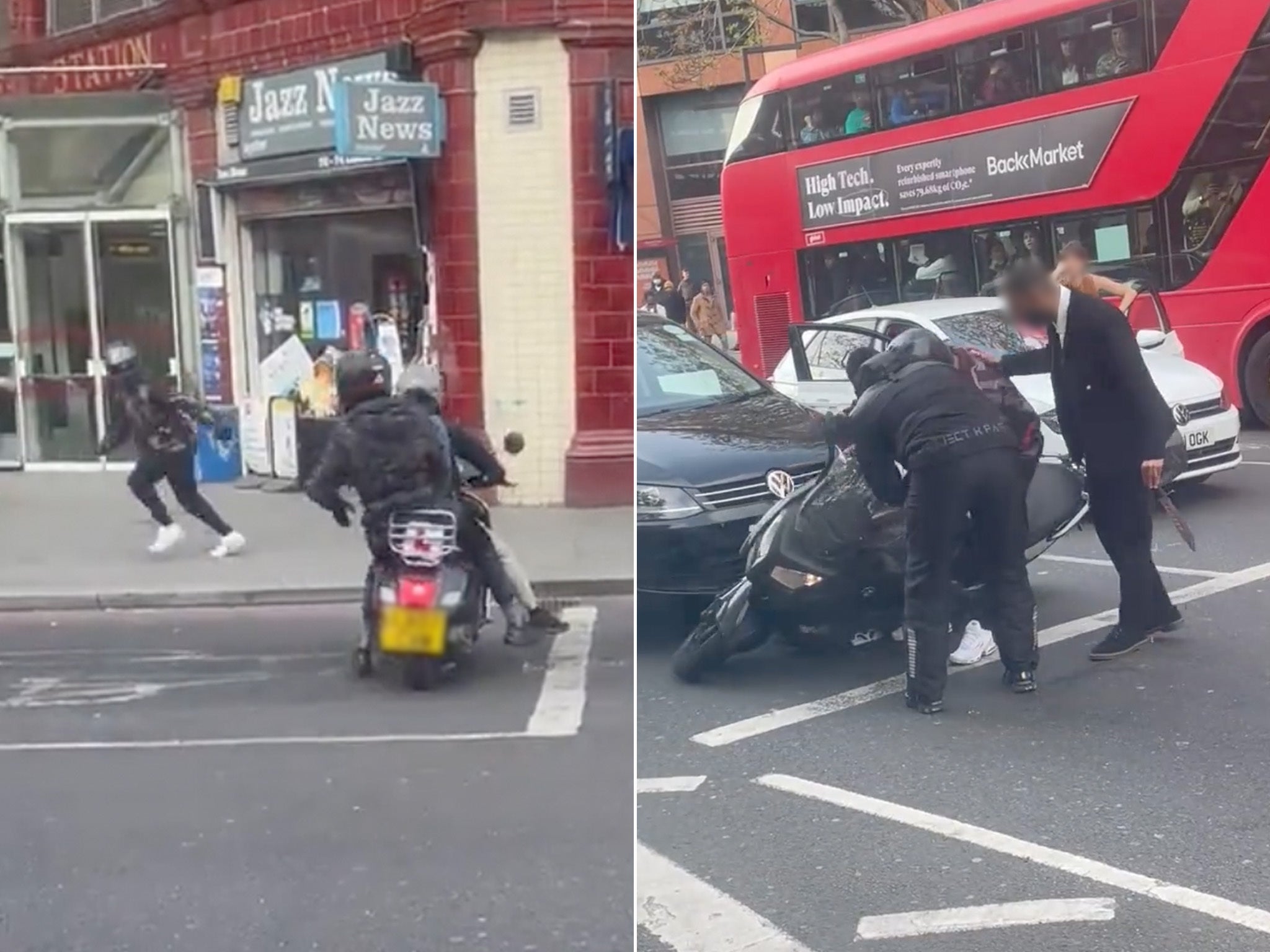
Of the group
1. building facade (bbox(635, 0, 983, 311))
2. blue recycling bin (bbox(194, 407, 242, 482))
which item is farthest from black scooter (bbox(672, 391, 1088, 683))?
blue recycling bin (bbox(194, 407, 242, 482))

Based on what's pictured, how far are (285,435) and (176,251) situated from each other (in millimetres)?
250

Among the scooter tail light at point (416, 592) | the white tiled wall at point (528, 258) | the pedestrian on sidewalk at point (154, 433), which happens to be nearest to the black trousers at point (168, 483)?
the pedestrian on sidewalk at point (154, 433)

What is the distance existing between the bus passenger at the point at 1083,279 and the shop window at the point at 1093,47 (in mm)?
135

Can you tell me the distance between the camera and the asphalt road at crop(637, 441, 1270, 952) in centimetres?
117

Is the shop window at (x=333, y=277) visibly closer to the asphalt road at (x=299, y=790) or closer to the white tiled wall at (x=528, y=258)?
the white tiled wall at (x=528, y=258)

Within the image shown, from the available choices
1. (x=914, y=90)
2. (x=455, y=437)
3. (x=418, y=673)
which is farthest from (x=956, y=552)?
(x=418, y=673)

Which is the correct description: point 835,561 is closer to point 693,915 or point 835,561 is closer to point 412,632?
point 693,915

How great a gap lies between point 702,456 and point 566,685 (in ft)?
2.07

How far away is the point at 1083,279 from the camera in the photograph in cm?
114

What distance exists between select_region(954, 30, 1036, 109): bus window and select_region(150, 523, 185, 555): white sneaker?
3.28ft

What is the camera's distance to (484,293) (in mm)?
1572

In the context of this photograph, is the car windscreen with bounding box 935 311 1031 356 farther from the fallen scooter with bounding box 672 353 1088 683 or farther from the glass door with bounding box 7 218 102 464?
the glass door with bounding box 7 218 102 464

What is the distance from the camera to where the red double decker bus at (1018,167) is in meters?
1.09

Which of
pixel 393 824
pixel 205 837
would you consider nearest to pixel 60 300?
pixel 205 837
